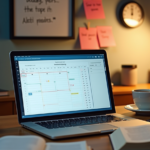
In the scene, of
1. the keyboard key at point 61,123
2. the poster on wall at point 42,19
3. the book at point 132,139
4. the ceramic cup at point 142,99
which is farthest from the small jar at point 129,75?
the book at point 132,139

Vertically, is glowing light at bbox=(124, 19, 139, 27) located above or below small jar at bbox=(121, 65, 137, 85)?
above

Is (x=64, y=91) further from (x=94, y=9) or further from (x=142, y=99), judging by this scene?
(x=94, y=9)

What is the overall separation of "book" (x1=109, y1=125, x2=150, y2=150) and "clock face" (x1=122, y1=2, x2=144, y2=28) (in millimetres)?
1693

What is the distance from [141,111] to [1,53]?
4.16 feet

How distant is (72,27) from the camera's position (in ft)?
6.69

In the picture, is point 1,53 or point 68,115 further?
point 1,53

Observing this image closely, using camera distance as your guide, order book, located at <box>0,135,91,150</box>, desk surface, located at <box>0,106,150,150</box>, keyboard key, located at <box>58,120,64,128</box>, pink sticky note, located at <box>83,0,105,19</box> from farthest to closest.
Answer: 1. pink sticky note, located at <box>83,0,105,19</box>
2. keyboard key, located at <box>58,120,64,128</box>
3. desk surface, located at <box>0,106,150,150</box>
4. book, located at <box>0,135,91,150</box>

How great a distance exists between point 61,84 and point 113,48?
55.0 inches

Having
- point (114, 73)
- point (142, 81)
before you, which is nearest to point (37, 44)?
point (114, 73)

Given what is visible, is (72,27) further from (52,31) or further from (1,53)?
(1,53)

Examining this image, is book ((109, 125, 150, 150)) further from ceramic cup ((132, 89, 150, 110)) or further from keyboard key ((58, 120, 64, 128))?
ceramic cup ((132, 89, 150, 110))

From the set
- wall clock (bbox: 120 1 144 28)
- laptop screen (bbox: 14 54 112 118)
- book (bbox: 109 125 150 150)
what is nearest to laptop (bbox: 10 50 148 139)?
laptop screen (bbox: 14 54 112 118)

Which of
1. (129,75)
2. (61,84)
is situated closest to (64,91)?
(61,84)

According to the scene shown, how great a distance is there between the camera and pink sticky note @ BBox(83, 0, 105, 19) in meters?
2.09
